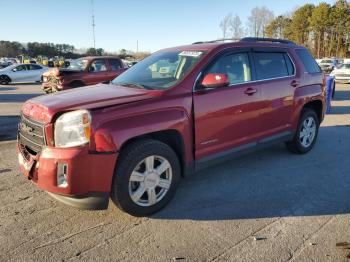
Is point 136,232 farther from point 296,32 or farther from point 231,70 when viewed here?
point 296,32

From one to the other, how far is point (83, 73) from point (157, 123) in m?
9.39

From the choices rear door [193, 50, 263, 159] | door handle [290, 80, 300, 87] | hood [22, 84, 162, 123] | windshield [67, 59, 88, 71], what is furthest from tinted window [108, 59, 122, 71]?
hood [22, 84, 162, 123]

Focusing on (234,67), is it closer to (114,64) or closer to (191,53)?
(191,53)

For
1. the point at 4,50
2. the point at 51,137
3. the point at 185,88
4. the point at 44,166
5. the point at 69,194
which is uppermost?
the point at 4,50

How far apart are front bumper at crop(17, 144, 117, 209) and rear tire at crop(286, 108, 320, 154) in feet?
11.7

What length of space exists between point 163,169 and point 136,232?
72 cm

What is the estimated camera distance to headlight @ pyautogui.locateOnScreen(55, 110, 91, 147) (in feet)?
10.1

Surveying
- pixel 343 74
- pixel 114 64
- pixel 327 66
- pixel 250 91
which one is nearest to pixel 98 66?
pixel 114 64

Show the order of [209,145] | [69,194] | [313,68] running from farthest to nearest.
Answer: [313,68], [209,145], [69,194]

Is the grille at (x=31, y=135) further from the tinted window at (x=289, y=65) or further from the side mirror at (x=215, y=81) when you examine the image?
the tinted window at (x=289, y=65)

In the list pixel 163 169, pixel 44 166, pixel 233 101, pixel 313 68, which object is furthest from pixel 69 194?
pixel 313 68

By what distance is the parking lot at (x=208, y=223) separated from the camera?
9.66 ft

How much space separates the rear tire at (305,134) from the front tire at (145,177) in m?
2.72

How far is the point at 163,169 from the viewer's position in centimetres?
361
